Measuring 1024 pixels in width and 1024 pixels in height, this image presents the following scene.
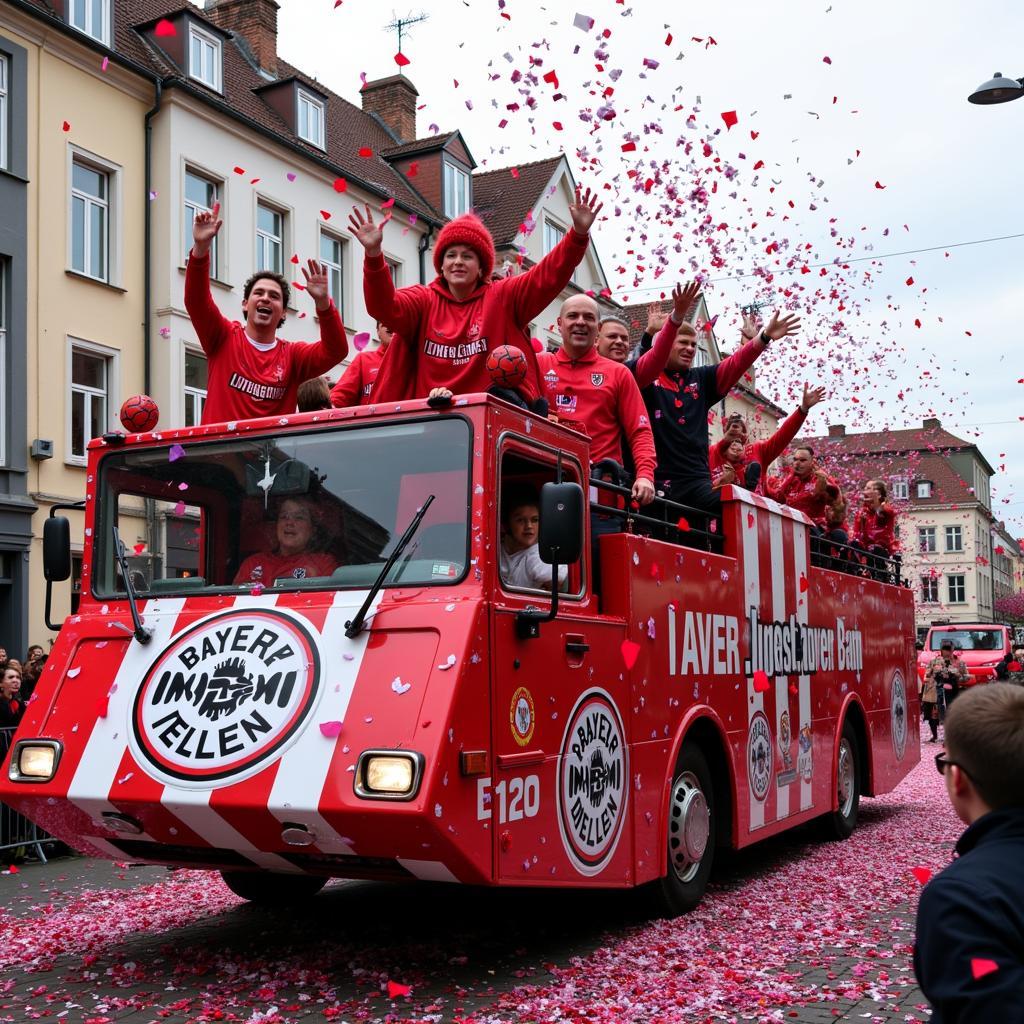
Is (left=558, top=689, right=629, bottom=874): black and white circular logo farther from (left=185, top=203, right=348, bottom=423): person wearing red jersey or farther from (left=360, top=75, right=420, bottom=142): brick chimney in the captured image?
(left=360, top=75, right=420, bottom=142): brick chimney

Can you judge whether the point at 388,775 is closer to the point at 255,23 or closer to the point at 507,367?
the point at 507,367

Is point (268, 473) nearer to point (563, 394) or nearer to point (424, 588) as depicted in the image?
point (424, 588)

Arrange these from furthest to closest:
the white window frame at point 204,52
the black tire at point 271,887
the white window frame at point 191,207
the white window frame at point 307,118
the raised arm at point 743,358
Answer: the white window frame at point 307,118 → the white window frame at point 204,52 → the white window frame at point 191,207 → the raised arm at point 743,358 → the black tire at point 271,887

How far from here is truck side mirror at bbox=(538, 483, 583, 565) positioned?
209 inches

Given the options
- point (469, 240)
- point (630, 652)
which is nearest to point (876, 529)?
point (630, 652)

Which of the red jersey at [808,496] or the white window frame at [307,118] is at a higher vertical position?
the white window frame at [307,118]

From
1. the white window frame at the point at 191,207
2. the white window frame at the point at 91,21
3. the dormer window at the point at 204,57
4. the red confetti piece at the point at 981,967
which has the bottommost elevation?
the red confetti piece at the point at 981,967

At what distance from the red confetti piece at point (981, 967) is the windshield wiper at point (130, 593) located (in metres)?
4.31

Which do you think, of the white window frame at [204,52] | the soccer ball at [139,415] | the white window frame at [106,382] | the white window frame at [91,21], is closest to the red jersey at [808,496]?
Answer: the soccer ball at [139,415]

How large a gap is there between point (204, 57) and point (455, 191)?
31.7ft

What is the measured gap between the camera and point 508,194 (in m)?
34.7

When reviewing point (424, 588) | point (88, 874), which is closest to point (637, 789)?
point (424, 588)

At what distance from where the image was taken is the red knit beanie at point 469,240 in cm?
669

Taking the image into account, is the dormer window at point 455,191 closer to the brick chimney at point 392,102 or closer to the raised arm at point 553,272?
the brick chimney at point 392,102
